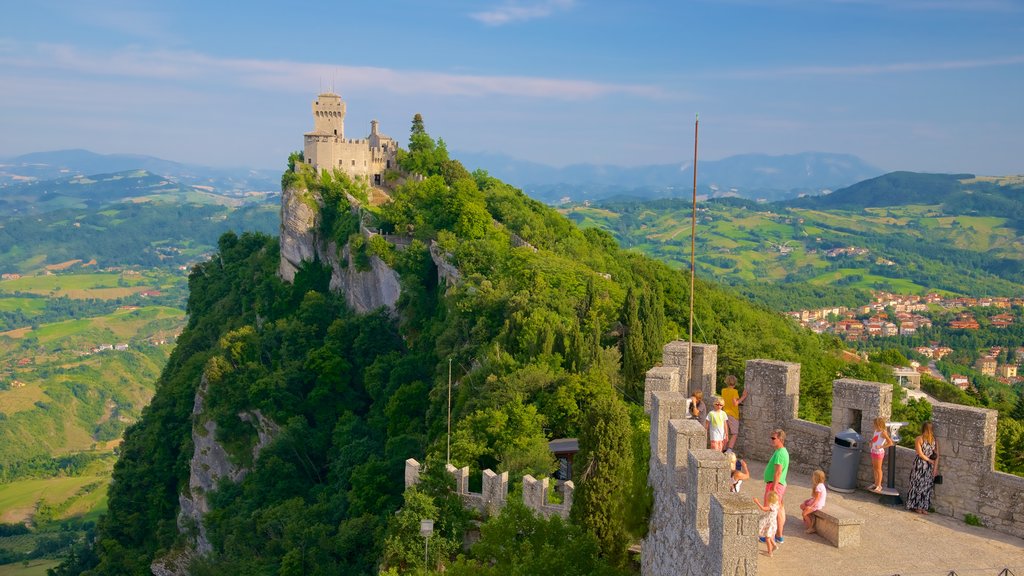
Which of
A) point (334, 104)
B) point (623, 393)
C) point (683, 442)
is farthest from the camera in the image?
point (334, 104)

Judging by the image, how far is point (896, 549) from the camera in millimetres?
12000

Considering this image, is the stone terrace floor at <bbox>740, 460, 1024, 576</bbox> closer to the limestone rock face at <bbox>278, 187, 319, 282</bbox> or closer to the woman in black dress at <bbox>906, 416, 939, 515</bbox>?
the woman in black dress at <bbox>906, 416, 939, 515</bbox>

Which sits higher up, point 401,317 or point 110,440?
point 401,317

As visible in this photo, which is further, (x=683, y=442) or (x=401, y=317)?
(x=401, y=317)

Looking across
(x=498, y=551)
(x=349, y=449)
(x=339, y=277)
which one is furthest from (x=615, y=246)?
(x=498, y=551)

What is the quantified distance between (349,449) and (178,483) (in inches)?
988

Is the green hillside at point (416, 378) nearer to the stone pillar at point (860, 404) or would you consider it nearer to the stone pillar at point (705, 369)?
the stone pillar at point (705, 369)

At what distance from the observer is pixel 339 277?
67.1 m

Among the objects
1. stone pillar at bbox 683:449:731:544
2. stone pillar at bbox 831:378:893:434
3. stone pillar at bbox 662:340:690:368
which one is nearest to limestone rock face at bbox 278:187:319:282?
stone pillar at bbox 662:340:690:368

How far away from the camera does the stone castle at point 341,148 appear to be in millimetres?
73625

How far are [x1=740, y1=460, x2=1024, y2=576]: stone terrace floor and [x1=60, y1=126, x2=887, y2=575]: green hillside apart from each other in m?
2.70

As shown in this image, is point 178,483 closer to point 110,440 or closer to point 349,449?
point 349,449

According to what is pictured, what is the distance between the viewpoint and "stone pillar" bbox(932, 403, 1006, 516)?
42.5ft

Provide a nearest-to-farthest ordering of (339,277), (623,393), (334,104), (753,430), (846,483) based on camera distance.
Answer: (846,483)
(753,430)
(623,393)
(339,277)
(334,104)
